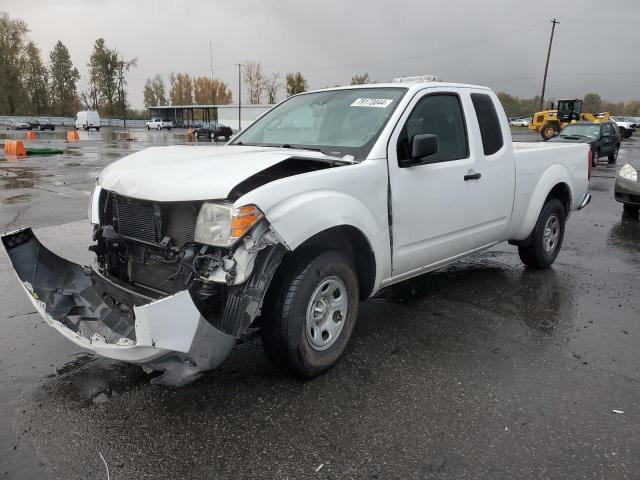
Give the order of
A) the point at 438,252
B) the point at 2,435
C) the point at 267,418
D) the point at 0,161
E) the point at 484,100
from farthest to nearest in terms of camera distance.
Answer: the point at 0,161, the point at 484,100, the point at 438,252, the point at 267,418, the point at 2,435

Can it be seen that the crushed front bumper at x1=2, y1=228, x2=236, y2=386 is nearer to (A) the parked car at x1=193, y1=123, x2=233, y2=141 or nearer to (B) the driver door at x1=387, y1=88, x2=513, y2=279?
(B) the driver door at x1=387, y1=88, x2=513, y2=279

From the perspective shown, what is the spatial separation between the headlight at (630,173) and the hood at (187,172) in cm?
772

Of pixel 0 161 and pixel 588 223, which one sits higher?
pixel 0 161

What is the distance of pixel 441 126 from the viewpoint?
4.33 metres

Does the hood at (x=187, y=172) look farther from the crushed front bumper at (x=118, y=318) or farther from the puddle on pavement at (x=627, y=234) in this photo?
the puddle on pavement at (x=627, y=234)

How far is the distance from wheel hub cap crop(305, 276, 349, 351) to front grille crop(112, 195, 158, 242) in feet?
3.53

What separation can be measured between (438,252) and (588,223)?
6145 mm

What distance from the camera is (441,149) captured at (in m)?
4.27

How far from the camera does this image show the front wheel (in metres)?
5.66

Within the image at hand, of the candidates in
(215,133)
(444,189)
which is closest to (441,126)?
(444,189)

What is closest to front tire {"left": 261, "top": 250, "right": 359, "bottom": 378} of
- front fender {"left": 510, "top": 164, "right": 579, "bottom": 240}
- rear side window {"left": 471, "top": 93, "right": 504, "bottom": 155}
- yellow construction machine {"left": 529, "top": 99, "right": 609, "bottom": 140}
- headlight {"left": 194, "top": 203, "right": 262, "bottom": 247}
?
headlight {"left": 194, "top": 203, "right": 262, "bottom": 247}

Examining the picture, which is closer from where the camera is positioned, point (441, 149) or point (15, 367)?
point (15, 367)

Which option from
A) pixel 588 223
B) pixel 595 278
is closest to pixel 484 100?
pixel 595 278

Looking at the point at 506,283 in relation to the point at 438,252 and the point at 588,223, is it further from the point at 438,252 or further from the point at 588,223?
the point at 588,223
